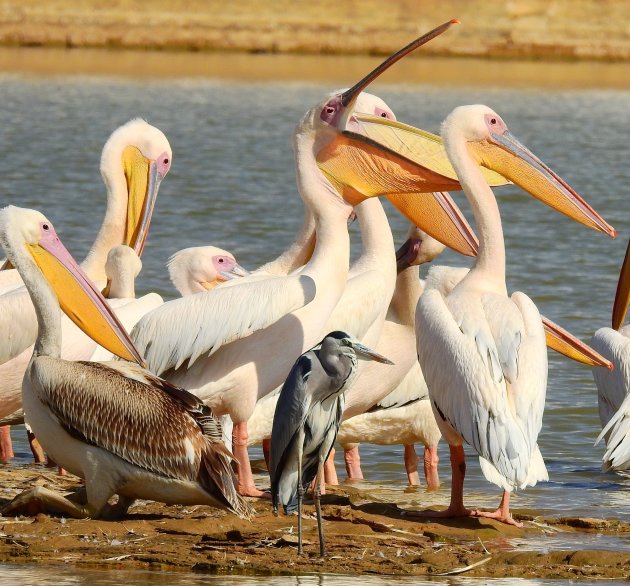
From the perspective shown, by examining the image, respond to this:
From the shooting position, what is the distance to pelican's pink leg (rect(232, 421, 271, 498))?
21.2ft

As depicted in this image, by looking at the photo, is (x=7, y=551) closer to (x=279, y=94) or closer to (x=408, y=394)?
(x=408, y=394)

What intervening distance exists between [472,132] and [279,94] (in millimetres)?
25370

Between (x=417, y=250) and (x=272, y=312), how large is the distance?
1.43 m

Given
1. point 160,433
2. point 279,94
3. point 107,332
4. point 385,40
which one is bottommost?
point 160,433

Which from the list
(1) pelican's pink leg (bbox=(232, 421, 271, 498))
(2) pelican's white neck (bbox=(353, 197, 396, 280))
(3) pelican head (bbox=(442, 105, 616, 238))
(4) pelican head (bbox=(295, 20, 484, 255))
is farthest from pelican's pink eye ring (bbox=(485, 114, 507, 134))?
(1) pelican's pink leg (bbox=(232, 421, 271, 498))

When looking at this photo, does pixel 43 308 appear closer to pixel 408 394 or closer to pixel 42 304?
pixel 42 304

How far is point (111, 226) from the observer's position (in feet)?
27.5

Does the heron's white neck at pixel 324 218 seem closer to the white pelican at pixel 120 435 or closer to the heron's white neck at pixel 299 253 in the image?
the heron's white neck at pixel 299 253

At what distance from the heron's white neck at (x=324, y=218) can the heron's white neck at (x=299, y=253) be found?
1.84 ft

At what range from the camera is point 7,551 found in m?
5.27

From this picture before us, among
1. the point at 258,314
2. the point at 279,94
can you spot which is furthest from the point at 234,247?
the point at 279,94

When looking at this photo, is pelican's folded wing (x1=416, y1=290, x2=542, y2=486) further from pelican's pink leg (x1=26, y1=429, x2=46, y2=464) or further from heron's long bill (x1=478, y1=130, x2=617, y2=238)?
pelican's pink leg (x1=26, y1=429, x2=46, y2=464)

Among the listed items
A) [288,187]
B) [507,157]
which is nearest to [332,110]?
[507,157]

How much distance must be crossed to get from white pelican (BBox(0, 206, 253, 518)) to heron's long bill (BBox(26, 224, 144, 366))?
24cm
